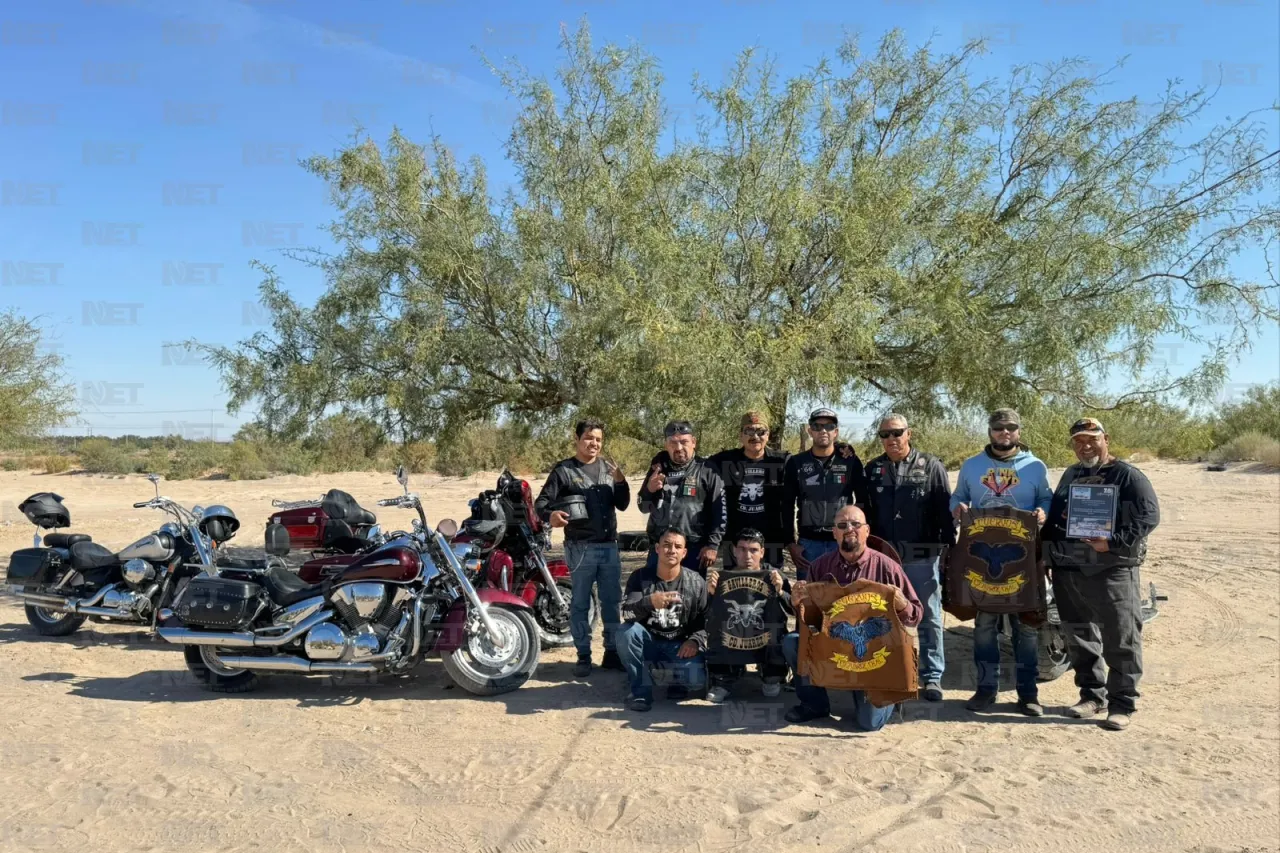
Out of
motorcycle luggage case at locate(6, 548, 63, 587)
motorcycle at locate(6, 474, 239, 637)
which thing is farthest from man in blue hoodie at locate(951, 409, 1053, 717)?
motorcycle luggage case at locate(6, 548, 63, 587)

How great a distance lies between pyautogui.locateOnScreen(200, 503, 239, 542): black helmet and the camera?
295 inches

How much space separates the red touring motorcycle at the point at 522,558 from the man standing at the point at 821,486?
1.70 meters

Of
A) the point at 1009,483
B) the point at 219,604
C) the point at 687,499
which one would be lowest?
the point at 219,604

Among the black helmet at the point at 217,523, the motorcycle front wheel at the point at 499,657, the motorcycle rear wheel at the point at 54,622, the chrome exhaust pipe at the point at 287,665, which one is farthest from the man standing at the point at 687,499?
the motorcycle rear wheel at the point at 54,622

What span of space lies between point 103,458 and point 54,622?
1101 inches

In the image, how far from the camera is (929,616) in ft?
18.1

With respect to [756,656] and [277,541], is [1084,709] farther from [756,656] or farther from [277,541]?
[277,541]

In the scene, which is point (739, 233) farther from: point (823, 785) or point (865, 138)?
point (823, 785)

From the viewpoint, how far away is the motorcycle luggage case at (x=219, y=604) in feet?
19.1

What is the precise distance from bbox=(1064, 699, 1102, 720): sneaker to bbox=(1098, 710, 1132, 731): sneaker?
105 mm

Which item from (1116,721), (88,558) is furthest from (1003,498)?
(88,558)

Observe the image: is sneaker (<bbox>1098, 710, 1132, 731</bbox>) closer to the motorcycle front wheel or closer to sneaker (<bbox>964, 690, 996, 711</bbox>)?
sneaker (<bbox>964, 690, 996, 711</bbox>)

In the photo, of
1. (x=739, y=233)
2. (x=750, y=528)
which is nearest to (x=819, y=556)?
(x=750, y=528)

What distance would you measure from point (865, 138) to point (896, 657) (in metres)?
5.44
